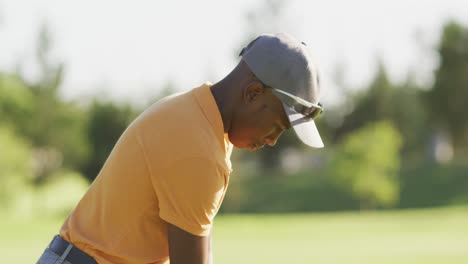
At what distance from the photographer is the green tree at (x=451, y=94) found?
208ft

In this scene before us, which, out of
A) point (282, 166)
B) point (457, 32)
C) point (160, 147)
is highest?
point (160, 147)

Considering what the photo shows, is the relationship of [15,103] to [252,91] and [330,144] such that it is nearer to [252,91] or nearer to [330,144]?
[330,144]

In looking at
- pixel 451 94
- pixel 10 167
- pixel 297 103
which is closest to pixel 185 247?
pixel 297 103

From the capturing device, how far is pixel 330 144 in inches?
2611

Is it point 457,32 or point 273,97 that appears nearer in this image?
point 273,97

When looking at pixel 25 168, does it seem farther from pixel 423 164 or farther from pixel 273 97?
pixel 273 97

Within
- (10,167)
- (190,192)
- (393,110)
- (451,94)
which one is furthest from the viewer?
(393,110)

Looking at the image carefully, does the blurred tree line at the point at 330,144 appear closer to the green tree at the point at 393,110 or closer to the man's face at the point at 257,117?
the green tree at the point at 393,110

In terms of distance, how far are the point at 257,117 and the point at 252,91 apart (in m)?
0.11

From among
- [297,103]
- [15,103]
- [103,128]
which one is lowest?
[103,128]

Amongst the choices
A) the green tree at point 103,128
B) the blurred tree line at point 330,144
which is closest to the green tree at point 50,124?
the blurred tree line at point 330,144

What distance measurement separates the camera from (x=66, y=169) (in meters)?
60.7

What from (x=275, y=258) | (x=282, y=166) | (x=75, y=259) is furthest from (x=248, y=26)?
(x=75, y=259)

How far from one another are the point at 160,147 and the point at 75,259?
658 millimetres
